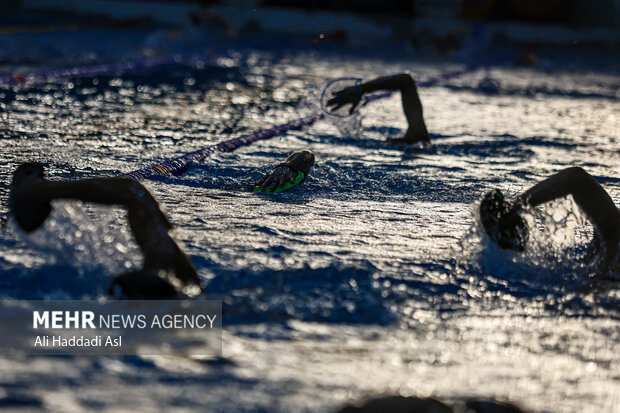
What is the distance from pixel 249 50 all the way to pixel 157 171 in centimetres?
1137

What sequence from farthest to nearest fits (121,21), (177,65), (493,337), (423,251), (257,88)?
(121,21)
(177,65)
(257,88)
(423,251)
(493,337)

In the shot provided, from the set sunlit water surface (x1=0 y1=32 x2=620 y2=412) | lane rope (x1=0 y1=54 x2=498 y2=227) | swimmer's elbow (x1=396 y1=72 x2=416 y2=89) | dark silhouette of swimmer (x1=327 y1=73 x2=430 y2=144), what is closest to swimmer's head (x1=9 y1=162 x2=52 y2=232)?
sunlit water surface (x1=0 y1=32 x2=620 y2=412)

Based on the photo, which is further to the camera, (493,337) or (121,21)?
(121,21)

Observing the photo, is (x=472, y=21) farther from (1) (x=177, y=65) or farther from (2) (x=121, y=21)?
(1) (x=177, y=65)

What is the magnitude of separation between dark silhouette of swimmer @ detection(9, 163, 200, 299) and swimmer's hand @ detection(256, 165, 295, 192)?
1612 mm

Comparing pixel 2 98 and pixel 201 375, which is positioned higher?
pixel 2 98

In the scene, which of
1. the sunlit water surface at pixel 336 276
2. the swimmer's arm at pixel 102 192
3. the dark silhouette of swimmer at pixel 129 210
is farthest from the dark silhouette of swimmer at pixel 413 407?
the swimmer's arm at pixel 102 192

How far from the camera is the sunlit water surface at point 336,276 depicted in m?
2.09

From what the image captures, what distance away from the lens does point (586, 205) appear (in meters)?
3.14

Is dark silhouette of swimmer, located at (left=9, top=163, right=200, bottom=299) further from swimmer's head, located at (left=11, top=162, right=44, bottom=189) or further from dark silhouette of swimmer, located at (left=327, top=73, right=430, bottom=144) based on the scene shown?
dark silhouette of swimmer, located at (left=327, top=73, right=430, bottom=144)

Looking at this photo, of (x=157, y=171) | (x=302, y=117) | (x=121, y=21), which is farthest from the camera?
(x=121, y=21)

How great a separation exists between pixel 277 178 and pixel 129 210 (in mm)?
1691

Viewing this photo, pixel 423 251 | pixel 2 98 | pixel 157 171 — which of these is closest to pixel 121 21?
pixel 2 98

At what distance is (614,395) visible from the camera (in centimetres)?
212
